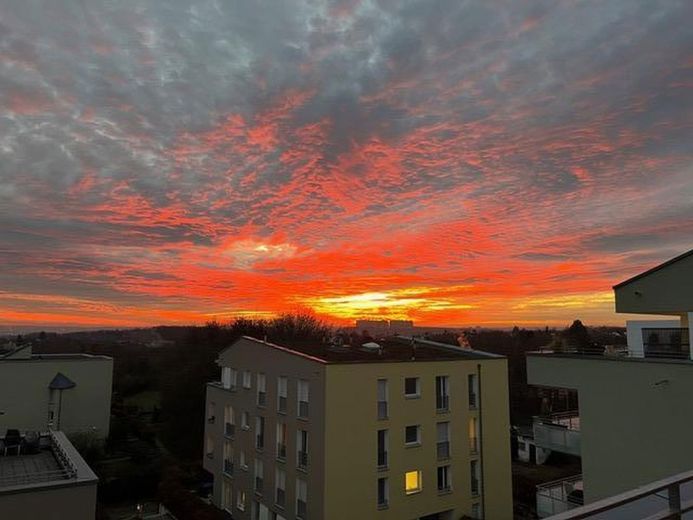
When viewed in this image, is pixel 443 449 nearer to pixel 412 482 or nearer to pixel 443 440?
pixel 443 440

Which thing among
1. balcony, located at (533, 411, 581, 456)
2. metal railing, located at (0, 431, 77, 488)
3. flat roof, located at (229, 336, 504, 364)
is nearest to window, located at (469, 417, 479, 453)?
flat roof, located at (229, 336, 504, 364)

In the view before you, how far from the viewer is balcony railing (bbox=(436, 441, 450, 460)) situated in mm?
21969

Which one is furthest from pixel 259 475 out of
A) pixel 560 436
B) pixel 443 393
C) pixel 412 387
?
pixel 560 436

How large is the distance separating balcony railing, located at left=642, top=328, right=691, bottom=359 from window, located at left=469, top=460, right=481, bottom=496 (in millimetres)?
13851

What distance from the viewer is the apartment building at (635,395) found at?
838cm

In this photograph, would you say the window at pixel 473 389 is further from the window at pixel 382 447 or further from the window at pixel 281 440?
the window at pixel 281 440

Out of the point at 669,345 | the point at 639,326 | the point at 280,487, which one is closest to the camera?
the point at 669,345

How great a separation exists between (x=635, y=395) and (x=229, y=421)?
22445mm

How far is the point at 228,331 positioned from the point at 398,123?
125 ft

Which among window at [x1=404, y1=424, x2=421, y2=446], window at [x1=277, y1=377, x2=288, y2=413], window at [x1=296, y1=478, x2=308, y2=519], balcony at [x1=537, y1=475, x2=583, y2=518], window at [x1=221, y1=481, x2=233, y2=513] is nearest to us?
balcony at [x1=537, y1=475, x2=583, y2=518]

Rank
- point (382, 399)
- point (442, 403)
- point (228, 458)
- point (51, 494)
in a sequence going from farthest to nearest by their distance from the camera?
1. point (228, 458)
2. point (442, 403)
3. point (382, 399)
4. point (51, 494)

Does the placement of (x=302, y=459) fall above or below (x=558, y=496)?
below

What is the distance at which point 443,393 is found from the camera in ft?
74.0

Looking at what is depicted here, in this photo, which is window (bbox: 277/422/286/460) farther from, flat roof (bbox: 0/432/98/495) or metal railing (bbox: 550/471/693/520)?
metal railing (bbox: 550/471/693/520)
